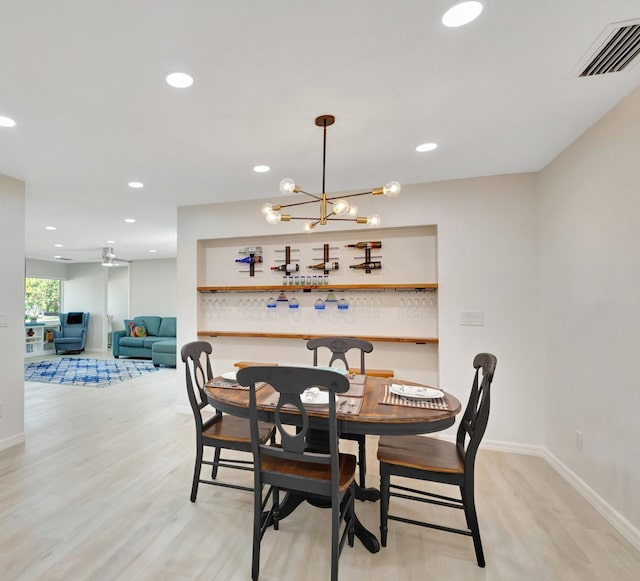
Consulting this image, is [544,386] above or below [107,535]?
above

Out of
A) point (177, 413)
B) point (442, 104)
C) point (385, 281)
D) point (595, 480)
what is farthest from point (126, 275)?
point (595, 480)

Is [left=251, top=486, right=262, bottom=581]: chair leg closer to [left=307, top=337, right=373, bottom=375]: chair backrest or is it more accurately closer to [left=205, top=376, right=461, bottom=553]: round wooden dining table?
[left=205, top=376, right=461, bottom=553]: round wooden dining table

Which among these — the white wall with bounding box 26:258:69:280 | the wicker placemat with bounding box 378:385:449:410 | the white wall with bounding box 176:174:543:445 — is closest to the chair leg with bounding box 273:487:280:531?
the wicker placemat with bounding box 378:385:449:410

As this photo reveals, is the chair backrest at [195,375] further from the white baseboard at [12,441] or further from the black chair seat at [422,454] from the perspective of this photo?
the white baseboard at [12,441]

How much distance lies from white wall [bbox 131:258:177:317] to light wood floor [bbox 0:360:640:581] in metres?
6.00

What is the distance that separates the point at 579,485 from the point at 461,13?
3.03 meters

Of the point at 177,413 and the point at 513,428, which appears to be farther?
the point at 177,413

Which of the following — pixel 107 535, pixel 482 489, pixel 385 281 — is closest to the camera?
pixel 107 535

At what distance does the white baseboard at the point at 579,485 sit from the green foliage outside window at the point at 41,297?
10.5 m

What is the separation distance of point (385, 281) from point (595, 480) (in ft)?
7.37

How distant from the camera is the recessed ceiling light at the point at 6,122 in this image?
7.26 ft

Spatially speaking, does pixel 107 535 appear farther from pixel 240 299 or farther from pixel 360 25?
pixel 360 25

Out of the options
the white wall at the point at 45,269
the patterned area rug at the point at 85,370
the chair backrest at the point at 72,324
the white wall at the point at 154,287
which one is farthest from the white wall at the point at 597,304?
the white wall at the point at 45,269

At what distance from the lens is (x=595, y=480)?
234cm
